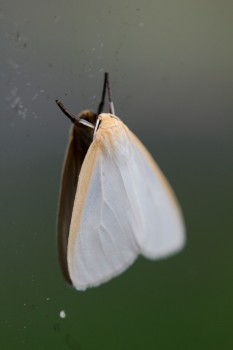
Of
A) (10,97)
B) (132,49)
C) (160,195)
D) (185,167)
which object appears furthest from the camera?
(185,167)

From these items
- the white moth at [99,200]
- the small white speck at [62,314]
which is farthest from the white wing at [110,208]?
the small white speck at [62,314]

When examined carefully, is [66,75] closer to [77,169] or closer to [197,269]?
[77,169]

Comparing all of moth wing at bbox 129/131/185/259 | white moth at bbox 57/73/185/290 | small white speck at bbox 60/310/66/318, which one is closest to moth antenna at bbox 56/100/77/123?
white moth at bbox 57/73/185/290

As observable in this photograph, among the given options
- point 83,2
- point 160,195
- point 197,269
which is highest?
point 83,2

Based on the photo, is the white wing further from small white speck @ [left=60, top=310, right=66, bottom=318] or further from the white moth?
small white speck @ [left=60, top=310, right=66, bottom=318]

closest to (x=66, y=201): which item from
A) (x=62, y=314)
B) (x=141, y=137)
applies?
(x=62, y=314)

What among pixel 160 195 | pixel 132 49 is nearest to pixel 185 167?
pixel 132 49

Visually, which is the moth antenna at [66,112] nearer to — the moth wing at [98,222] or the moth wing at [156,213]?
the moth wing at [98,222]
